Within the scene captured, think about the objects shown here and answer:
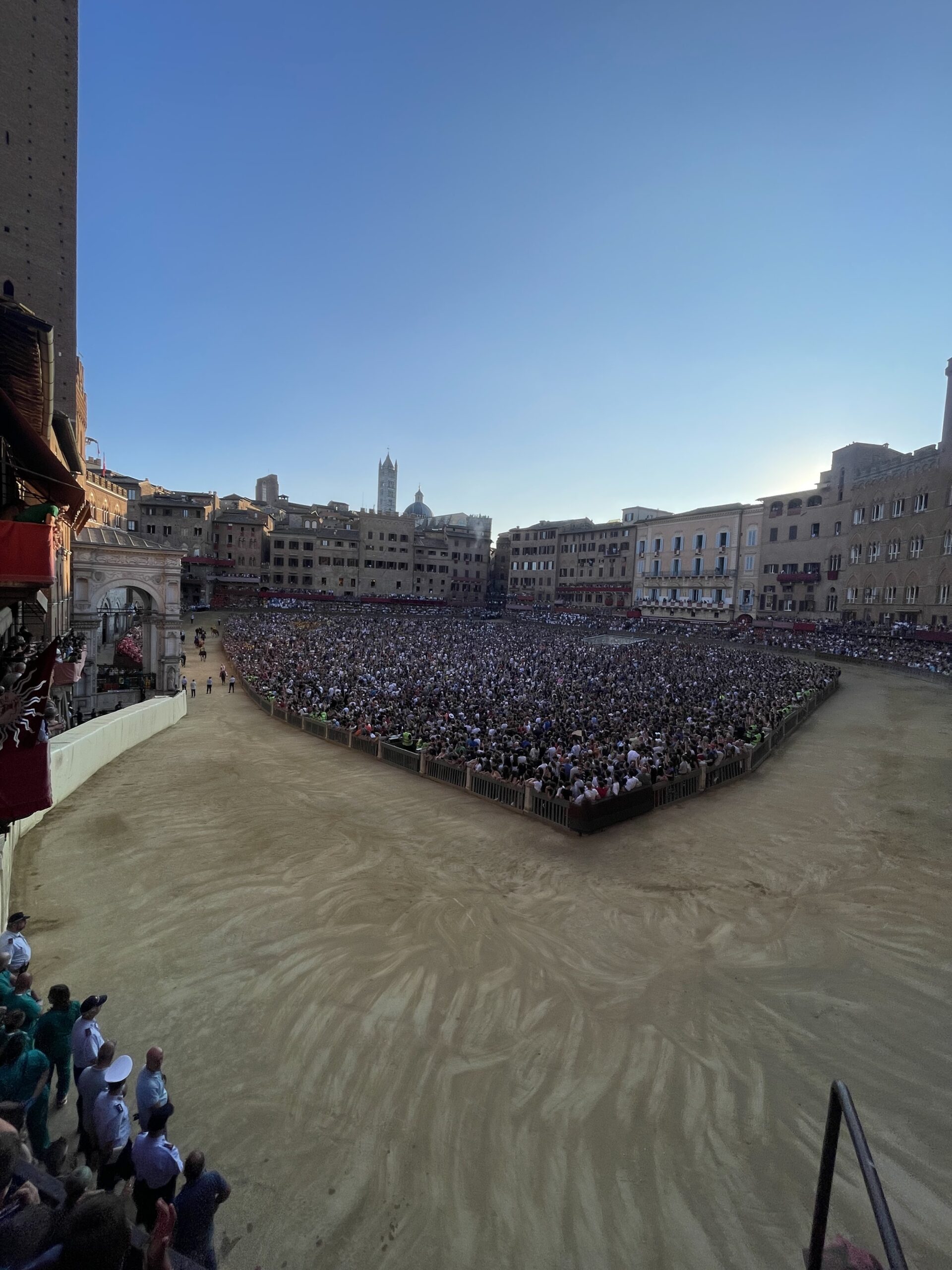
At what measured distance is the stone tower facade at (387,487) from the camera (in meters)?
142

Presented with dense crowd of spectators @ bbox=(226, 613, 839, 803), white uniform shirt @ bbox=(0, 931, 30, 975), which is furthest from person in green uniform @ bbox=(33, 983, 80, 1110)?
dense crowd of spectators @ bbox=(226, 613, 839, 803)

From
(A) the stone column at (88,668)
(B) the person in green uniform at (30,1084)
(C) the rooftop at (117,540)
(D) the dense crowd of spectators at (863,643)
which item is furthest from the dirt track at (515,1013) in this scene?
(D) the dense crowd of spectators at (863,643)

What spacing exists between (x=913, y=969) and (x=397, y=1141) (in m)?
6.54

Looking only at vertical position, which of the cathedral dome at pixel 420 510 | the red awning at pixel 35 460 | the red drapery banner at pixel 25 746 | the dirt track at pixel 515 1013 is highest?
the cathedral dome at pixel 420 510

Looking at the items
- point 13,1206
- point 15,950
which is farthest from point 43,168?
point 13,1206

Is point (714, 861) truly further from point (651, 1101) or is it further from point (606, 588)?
point (606, 588)

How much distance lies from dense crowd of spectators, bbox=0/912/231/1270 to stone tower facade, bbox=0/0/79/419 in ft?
127

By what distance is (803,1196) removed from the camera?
15.0 feet

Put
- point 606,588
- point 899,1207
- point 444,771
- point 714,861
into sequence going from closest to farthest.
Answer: point 899,1207 < point 714,861 < point 444,771 < point 606,588

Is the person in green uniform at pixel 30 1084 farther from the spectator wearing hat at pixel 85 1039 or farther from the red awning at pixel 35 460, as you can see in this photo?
the red awning at pixel 35 460

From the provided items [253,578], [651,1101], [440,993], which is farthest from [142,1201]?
[253,578]

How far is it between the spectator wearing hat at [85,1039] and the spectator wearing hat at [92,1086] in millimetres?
289

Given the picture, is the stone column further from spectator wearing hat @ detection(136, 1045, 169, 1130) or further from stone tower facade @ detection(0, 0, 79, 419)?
spectator wearing hat @ detection(136, 1045, 169, 1130)

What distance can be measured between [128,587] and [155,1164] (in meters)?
24.7
